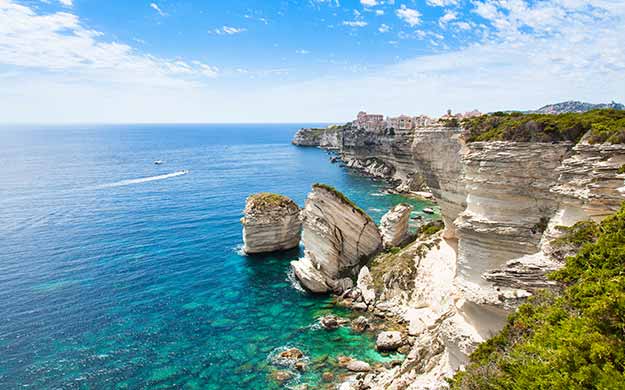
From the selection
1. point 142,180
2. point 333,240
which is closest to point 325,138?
point 142,180

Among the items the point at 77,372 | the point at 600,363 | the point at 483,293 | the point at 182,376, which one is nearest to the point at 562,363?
the point at 600,363

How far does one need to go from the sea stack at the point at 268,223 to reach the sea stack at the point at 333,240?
7174 mm

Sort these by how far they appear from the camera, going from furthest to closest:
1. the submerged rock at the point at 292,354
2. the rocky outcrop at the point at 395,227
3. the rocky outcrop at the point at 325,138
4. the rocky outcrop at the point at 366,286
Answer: the rocky outcrop at the point at 325,138, the rocky outcrop at the point at 395,227, the rocky outcrop at the point at 366,286, the submerged rock at the point at 292,354

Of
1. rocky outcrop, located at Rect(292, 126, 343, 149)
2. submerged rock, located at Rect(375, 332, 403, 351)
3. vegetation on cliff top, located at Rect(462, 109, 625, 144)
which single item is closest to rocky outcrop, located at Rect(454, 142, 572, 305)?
vegetation on cliff top, located at Rect(462, 109, 625, 144)

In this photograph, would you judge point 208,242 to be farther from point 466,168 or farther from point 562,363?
point 562,363

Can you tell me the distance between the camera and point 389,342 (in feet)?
94.2

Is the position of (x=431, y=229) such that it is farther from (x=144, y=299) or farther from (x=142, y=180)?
(x=142, y=180)

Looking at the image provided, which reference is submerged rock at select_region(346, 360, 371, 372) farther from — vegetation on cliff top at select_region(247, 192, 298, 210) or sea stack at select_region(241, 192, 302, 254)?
vegetation on cliff top at select_region(247, 192, 298, 210)

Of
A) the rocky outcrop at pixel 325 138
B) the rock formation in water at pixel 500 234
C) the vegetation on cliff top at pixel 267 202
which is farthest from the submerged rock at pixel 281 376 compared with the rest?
the rocky outcrop at pixel 325 138

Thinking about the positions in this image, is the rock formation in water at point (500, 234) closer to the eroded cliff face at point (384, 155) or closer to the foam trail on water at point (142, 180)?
the eroded cliff face at point (384, 155)

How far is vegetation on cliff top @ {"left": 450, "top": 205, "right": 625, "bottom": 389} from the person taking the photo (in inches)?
396

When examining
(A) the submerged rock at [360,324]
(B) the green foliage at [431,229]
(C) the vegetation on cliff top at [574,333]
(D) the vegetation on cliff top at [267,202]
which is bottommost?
(A) the submerged rock at [360,324]

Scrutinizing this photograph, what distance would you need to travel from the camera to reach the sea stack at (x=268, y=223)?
48125 millimetres

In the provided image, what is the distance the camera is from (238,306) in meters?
36.2
